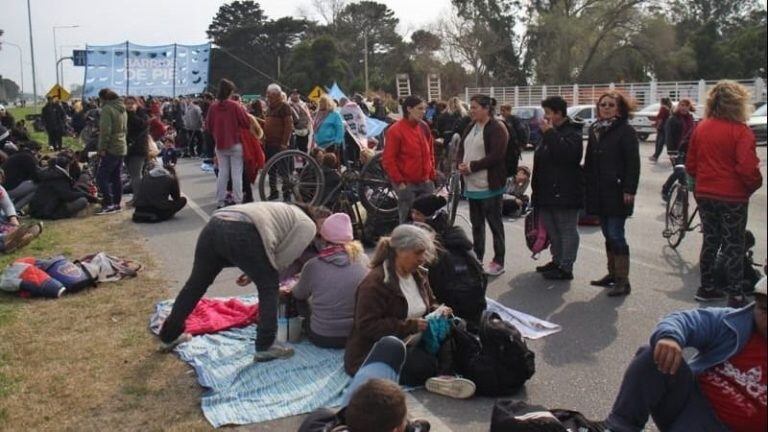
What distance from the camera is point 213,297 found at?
22.1ft

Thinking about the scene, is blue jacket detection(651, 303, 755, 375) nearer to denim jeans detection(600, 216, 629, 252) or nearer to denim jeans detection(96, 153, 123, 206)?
denim jeans detection(600, 216, 629, 252)

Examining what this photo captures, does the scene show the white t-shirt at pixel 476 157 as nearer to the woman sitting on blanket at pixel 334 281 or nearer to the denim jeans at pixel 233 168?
the woman sitting on blanket at pixel 334 281

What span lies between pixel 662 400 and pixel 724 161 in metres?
3.25

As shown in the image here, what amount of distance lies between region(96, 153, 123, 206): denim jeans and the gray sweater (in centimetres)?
736

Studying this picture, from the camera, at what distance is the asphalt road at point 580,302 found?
4.31 m

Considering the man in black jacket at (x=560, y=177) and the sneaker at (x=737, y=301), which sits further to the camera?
the man in black jacket at (x=560, y=177)

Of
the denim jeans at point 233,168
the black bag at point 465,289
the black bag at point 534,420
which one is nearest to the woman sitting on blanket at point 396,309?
the black bag at point 465,289

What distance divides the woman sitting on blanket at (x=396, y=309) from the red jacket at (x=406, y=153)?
296 centimetres

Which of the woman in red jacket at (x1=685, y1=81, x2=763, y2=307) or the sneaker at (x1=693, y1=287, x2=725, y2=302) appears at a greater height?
the woman in red jacket at (x1=685, y1=81, x2=763, y2=307)

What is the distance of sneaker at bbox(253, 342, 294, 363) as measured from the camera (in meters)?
4.98

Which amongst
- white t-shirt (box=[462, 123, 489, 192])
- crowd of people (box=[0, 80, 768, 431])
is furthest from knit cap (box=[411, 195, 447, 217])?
white t-shirt (box=[462, 123, 489, 192])

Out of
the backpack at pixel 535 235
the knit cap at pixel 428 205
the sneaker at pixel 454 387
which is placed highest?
the knit cap at pixel 428 205

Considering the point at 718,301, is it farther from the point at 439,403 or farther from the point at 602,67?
the point at 602,67

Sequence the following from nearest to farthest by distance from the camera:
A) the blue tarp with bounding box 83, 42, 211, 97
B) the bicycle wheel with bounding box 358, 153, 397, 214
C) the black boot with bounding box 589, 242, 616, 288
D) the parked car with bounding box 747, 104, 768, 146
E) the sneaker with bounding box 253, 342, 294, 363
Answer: the parked car with bounding box 747, 104, 768, 146 → the sneaker with bounding box 253, 342, 294, 363 → the black boot with bounding box 589, 242, 616, 288 → the bicycle wheel with bounding box 358, 153, 397, 214 → the blue tarp with bounding box 83, 42, 211, 97
